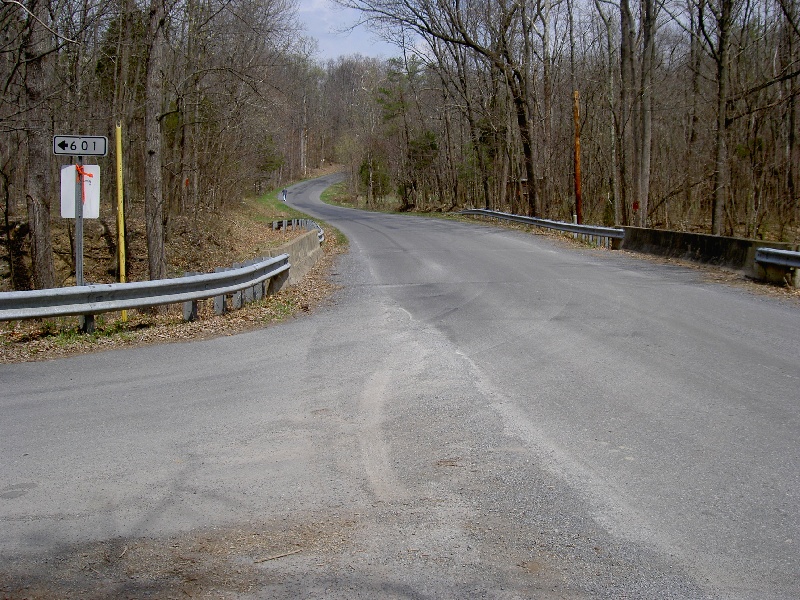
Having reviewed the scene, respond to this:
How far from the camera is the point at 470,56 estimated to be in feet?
152

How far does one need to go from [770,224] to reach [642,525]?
29.1 m

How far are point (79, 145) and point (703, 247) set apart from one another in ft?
45.1

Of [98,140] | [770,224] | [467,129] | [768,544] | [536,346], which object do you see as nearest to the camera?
Result: [768,544]

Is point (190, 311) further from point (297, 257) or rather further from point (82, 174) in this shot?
point (297, 257)

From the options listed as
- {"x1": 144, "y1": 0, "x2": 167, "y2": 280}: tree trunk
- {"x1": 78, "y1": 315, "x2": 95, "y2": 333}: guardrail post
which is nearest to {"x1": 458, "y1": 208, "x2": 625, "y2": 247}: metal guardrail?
{"x1": 144, "y1": 0, "x2": 167, "y2": 280}: tree trunk

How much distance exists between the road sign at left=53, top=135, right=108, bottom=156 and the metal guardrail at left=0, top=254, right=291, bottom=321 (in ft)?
7.14

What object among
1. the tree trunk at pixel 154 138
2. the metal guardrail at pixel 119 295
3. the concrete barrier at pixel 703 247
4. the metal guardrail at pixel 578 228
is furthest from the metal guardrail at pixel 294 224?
the metal guardrail at pixel 119 295

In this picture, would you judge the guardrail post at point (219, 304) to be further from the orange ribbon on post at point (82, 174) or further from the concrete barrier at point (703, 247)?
the concrete barrier at point (703, 247)

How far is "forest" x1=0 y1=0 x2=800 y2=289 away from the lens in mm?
18016

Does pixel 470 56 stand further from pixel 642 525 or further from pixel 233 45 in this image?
pixel 642 525

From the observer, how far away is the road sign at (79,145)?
11.0 meters

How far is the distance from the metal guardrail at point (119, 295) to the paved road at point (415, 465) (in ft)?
4.07

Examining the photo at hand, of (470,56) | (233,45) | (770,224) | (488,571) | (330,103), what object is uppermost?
(330,103)

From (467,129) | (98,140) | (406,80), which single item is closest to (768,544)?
(98,140)
